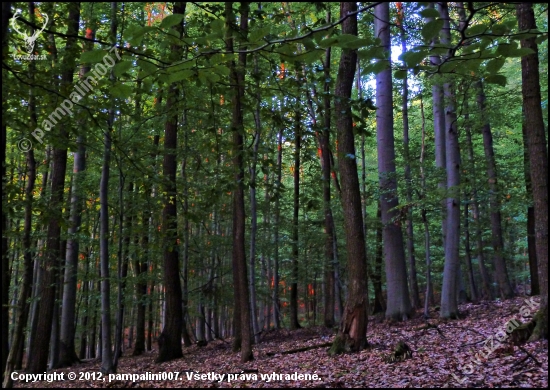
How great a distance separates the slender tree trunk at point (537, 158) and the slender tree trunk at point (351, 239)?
2434mm

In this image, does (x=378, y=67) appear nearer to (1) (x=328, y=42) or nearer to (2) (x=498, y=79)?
(1) (x=328, y=42)

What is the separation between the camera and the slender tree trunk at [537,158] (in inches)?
Result: 227

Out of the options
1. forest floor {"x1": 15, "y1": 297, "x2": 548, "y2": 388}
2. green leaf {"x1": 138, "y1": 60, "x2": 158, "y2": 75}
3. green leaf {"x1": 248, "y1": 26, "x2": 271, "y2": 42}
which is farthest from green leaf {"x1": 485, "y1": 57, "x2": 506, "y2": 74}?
forest floor {"x1": 15, "y1": 297, "x2": 548, "y2": 388}

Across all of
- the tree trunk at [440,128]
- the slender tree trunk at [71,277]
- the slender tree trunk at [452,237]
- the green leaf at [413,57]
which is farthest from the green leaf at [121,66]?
the tree trunk at [440,128]

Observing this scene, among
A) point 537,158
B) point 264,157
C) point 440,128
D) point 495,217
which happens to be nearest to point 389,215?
point 440,128

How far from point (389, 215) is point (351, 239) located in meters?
4.18

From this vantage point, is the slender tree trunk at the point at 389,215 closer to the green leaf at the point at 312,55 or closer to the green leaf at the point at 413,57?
the green leaf at the point at 312,55

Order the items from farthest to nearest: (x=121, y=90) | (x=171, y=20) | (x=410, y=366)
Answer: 1. (x=410, y=366)
2. (x=121, y=90)
3. (x=171, y=20)

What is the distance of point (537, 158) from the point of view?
6.13 metres

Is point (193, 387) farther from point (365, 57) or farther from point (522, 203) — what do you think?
point (522, 203)

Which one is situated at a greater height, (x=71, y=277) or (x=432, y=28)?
(x=432, y=28)

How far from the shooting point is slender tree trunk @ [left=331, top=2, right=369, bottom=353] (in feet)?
23.1

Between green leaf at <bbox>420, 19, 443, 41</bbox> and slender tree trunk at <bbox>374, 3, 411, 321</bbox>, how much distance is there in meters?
8.86

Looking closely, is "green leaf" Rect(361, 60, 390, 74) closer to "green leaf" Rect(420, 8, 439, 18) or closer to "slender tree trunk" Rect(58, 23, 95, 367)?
"green leaf" Rect(420, 8, 439, 18)
